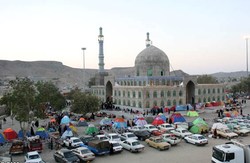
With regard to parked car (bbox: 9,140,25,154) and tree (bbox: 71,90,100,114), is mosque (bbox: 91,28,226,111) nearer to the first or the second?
tree (bbox: 71,90,100,114)

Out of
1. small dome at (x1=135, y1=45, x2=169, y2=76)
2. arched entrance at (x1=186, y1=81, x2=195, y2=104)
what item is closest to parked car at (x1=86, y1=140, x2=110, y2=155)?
arched entrance at (x1=186, y1=81, x2=195, y2=104)

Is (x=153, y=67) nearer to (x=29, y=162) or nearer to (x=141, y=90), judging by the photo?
(x=141, y=90)

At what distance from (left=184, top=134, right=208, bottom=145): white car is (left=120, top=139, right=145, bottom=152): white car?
15.9 ft

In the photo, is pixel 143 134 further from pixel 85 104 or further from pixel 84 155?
pixel 85 104

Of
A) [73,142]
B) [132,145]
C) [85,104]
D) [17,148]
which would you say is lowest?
[17,148]

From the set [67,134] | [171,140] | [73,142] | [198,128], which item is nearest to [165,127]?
[198,128]

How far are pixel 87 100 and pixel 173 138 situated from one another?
58.2ft

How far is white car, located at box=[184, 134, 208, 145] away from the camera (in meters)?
22.6

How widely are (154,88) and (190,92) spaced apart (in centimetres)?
1116

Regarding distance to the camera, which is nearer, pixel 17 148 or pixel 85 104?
pixel 17 148

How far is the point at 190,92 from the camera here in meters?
54.9

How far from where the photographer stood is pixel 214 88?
55281 mm

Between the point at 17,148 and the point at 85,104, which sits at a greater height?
the point at 85,104

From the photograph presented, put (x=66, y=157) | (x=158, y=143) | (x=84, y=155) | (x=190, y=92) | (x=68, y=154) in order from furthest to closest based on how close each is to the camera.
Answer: (x=190, y=92)
(x=158, y=143)
(x=84, y=155)
(x=68, y=154)
(x=66, y=157)
